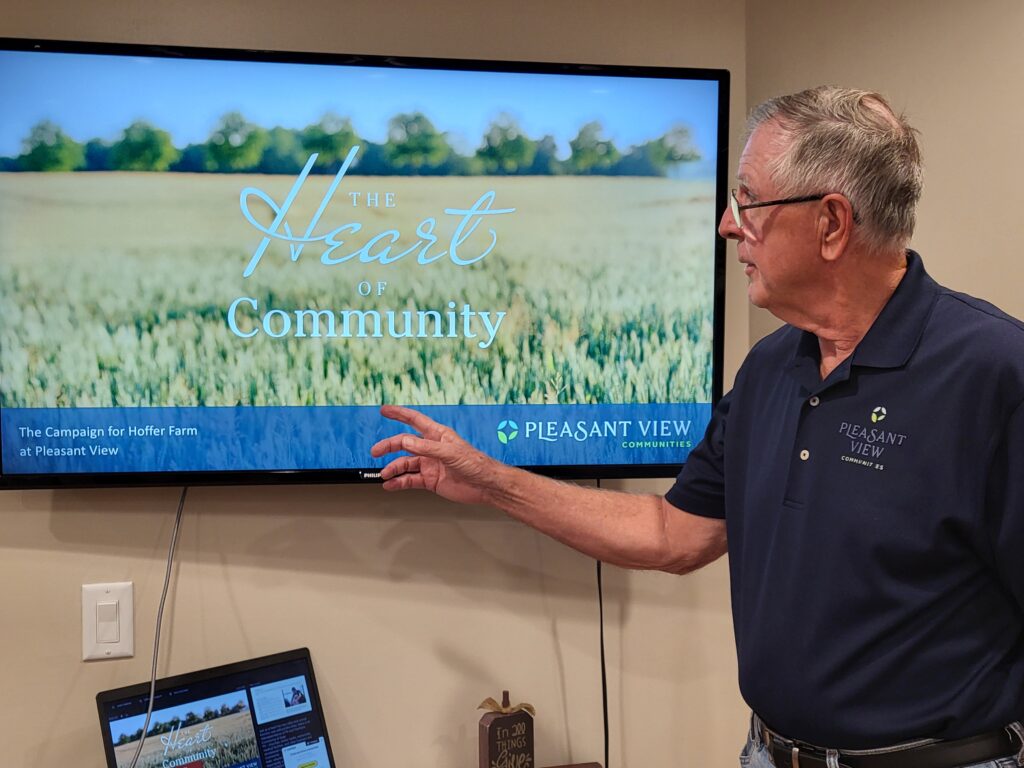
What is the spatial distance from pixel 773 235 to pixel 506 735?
113 cm

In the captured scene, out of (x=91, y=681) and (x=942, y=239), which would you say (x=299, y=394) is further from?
(x=942, y=239)

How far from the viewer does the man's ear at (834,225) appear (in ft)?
4.41

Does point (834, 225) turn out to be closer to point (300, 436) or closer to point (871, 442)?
point (871, 442)

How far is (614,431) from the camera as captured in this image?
76.8 inches

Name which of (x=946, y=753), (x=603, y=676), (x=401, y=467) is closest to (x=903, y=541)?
(x=946, y=753)

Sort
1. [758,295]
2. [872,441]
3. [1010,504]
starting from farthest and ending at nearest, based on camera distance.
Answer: [758,295], [872,441], [1010,504]

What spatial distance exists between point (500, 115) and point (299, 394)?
0.66 meters

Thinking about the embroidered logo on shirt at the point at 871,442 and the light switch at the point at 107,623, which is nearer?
the embroidered logo on shirt at the point at 871,442

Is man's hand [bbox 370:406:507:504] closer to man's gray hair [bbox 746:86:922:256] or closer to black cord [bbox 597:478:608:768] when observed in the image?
black cord [bbox 597:478:608:768]

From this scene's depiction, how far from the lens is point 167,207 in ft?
5.88

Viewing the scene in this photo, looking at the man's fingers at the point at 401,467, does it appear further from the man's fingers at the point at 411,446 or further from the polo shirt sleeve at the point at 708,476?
the polo shirt sleeve at the point at 708,476

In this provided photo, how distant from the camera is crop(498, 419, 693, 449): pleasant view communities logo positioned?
6.29ft

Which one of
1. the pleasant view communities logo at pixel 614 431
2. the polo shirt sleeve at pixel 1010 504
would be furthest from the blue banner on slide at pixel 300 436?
the polo shirt sleeve at pixel 1010 504

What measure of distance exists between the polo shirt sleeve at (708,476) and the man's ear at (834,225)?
0.35 metres
